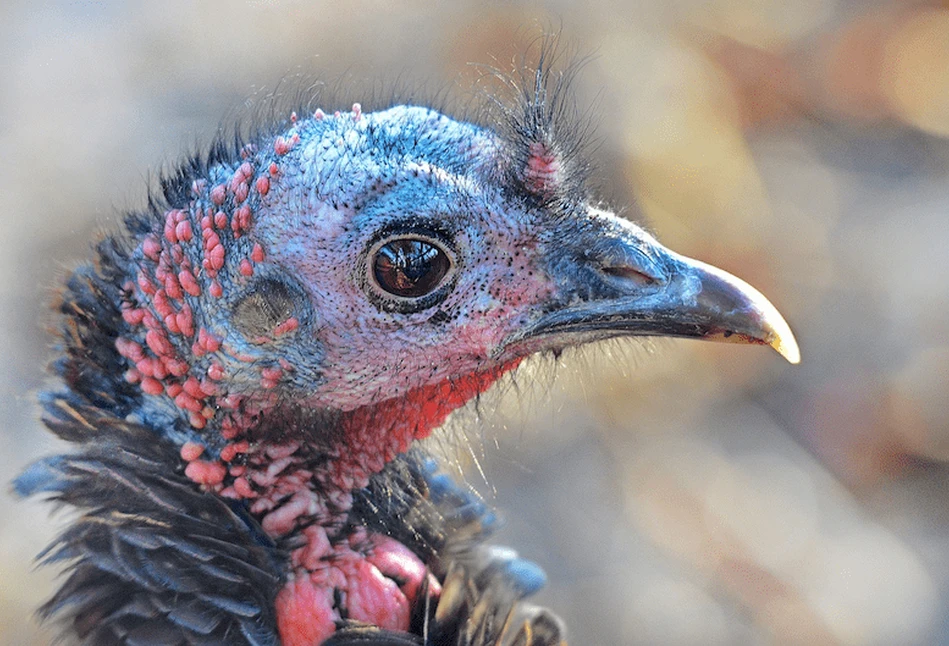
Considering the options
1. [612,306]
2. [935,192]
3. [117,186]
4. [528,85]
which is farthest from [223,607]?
[935,192]

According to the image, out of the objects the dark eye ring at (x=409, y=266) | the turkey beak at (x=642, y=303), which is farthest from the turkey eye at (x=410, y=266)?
the turkey beak at (x=642, y=303)

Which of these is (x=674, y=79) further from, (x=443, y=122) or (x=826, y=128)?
(x=443, y=122)

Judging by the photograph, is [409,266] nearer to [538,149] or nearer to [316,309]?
[316,309]

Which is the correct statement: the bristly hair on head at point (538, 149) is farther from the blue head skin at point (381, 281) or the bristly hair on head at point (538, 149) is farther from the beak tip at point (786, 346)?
the beak tip at point (786, 346)

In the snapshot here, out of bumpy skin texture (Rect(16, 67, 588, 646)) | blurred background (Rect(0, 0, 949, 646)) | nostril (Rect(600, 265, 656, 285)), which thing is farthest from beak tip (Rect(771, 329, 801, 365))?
blurred background (Rect(0, 0, 949, 646))

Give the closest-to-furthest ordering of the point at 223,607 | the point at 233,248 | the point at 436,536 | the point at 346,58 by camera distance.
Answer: the point at 223,607 → the point at 233,248 → the point at 436,536 → the point at 346,58

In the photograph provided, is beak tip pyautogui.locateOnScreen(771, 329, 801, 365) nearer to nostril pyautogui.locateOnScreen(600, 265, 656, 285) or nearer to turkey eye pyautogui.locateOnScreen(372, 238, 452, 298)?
nostril pyautogui.locateOnScreen(600, 265, 656, 285)

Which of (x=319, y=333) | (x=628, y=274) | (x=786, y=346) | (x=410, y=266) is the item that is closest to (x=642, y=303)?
(x=628, y=274)
